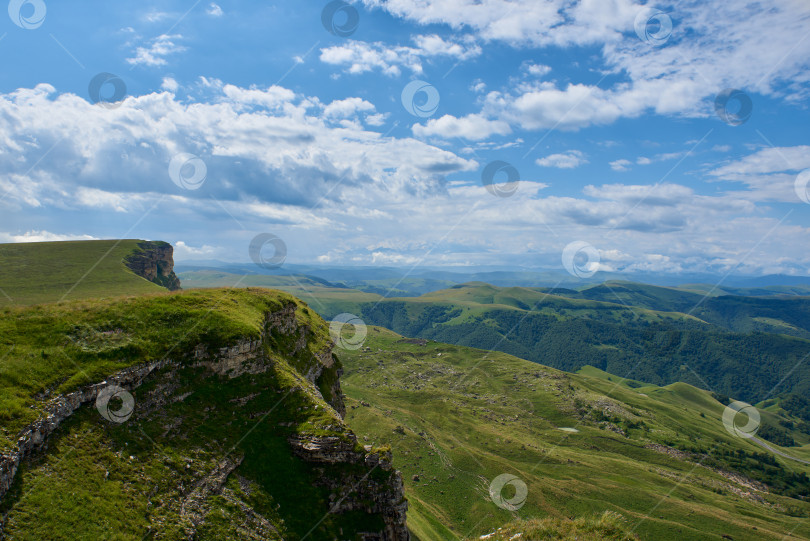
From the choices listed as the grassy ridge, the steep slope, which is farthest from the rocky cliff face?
the steep slope

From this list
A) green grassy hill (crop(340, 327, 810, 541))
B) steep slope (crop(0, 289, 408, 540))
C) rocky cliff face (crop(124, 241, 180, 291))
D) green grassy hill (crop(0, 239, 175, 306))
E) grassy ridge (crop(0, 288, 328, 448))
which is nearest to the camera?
steep slope (crop(0, 289, 408, 540))

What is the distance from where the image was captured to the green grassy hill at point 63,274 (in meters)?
137

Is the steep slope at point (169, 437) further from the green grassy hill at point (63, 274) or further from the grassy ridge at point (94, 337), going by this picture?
the green grassy hill at point (63, 274)

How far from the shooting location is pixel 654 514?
12312cm

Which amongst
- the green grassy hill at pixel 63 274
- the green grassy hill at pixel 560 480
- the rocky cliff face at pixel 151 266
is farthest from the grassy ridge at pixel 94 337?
the rocky cliff face at pixel 151 266

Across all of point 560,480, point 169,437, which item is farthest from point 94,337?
point 560,480

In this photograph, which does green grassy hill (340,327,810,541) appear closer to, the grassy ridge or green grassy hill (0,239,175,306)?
the grassy ridge

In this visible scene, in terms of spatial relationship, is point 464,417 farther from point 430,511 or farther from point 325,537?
point 325,537

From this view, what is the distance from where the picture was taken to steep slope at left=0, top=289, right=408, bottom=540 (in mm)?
28000

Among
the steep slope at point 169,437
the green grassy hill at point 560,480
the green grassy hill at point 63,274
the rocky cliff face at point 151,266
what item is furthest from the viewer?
the rocky cliff face at point 151,266

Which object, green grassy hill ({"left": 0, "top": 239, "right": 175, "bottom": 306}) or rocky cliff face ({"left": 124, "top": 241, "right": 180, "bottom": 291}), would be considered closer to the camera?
green grassy hill ({"left": 0, "top": 239, "right": 175, "bottom": 306})

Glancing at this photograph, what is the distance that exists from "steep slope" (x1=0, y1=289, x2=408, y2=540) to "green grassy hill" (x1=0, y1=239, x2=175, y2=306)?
95.5 m

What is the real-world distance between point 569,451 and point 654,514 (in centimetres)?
5083

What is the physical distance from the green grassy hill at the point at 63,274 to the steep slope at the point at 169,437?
9550cm
